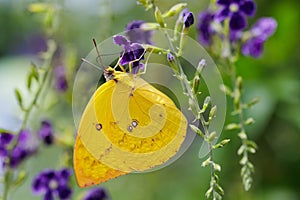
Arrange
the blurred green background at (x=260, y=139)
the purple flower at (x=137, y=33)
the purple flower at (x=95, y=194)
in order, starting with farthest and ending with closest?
the blurred green background at (x=260, y=139) → the purple flower at (x=95, y=194) → the purple flower at (x=137, y=33)

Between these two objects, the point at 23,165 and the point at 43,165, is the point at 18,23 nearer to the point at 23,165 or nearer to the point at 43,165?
the point at 43,165

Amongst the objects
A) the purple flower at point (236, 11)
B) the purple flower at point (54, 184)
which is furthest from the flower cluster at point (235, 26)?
the purple flower at point (54, 184)

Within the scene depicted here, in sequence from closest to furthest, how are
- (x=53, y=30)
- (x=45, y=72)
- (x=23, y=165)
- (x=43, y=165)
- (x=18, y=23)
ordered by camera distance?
(x=45, y=72)
(x=53, y=30)
(x=23, y=165)
(x=43, y=165)
(x=18, y=23)

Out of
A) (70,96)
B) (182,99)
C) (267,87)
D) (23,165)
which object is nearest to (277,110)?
(267,87)

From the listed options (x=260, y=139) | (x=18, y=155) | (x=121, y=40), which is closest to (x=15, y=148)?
(x=18, y=155)

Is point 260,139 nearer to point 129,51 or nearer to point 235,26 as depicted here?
point 235,26

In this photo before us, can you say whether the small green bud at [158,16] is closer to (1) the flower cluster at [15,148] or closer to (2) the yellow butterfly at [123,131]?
(2) the yellow butterfly at [123,131]

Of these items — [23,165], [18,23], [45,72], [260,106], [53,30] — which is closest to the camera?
[45,72]
